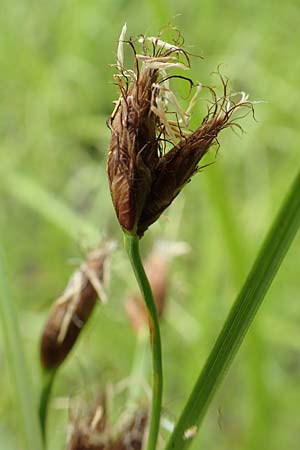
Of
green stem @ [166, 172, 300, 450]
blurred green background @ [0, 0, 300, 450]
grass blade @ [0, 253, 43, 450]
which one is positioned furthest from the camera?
blurred green background @ [0, 0, 300, 450]

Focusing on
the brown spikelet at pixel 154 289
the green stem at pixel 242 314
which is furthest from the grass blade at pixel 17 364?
the brown spikelet at pixel 154 289

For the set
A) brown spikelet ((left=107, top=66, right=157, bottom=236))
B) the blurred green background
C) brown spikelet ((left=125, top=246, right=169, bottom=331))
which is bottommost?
brown spikelet ((left=107, top=66, right=157, bottom=236))

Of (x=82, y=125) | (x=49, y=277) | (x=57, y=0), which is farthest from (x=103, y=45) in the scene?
(x=49, y=277)

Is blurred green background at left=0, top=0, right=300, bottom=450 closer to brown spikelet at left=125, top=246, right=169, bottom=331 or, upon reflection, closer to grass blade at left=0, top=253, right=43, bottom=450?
brown spikelet at left=125, top=246, right=169, bottom=331

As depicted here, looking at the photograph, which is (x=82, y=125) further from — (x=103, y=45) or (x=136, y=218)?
(x=136, y=218)

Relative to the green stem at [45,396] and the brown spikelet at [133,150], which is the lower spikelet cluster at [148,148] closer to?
the brown spikelet at [133,150]

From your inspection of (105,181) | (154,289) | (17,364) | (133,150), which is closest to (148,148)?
(133,150)

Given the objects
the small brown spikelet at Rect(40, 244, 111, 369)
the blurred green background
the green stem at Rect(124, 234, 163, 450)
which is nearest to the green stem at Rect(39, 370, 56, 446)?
the small brown spikelet at Rect(40, 244, 111, 369)
